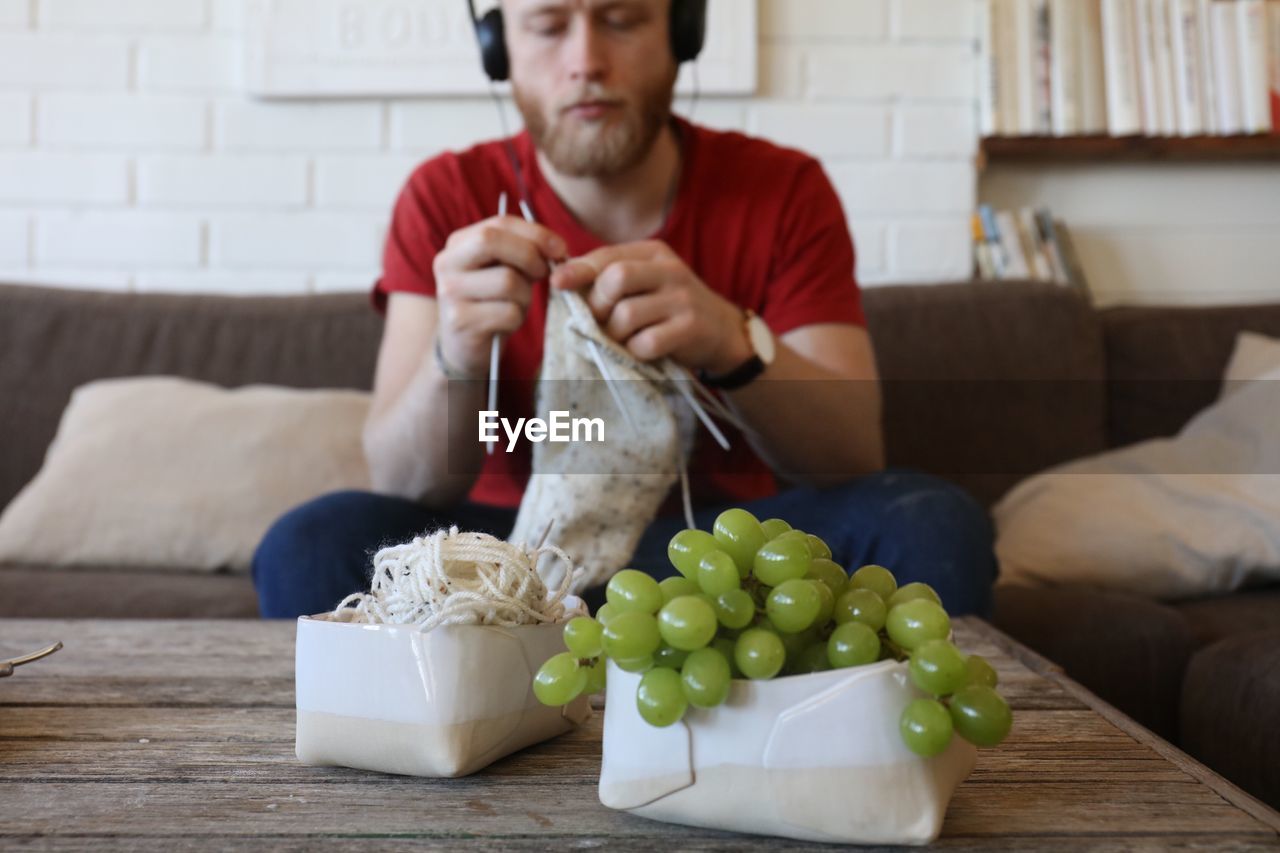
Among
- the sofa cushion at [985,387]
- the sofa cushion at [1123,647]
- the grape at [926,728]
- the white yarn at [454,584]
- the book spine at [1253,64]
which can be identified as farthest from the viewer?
the book spine at [1253,64]

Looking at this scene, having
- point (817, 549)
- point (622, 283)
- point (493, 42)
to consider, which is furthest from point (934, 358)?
point (817, 549)

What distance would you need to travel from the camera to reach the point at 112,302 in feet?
6.01

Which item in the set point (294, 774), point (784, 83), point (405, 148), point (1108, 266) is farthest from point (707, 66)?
point (294, 774)

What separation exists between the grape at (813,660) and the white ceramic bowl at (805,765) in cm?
1

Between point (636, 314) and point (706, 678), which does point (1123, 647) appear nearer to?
point (636, 314)

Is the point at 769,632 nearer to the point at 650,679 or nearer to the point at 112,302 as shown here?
the point at 650,679

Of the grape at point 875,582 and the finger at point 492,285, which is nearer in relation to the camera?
the grape at point 875,582

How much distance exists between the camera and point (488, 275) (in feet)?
3.24

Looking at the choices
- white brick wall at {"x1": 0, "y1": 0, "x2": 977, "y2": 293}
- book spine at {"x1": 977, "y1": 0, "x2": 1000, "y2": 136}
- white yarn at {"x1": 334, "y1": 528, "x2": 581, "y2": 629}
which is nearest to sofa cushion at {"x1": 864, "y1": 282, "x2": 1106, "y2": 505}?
white brick wall at {"x1": 0, "y1": 0, "x2": 977, "y2": 293}

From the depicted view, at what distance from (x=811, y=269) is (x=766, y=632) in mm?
975

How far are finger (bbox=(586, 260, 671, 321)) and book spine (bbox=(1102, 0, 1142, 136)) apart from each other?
135 centimetres

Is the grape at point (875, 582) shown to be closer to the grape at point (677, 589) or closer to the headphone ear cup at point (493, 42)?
the grape at point (677, 589)

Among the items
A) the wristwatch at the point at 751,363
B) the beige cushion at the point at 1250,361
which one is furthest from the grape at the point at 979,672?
the beige cushion at the point at 1250,361

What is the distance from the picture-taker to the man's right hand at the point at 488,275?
95cm
